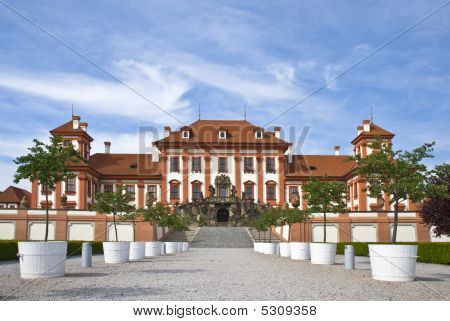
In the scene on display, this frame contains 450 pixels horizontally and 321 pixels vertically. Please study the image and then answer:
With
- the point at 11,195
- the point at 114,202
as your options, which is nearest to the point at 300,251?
the point at 114,202

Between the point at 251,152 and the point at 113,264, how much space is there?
4267cm

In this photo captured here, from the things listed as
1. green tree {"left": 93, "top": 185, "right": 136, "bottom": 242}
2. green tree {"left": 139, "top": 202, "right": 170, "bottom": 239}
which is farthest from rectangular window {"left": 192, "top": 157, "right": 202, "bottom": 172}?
green tree {"left": 93, "top": 185, "right": 136, "bottom": 242}

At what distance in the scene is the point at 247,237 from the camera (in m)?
46.4

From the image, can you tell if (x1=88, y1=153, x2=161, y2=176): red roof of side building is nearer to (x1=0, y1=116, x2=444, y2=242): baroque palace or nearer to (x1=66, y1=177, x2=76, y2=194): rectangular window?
(x1=0, y1=116, x2=444, y2=242): baroque palace

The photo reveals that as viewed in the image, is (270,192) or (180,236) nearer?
(180,236)

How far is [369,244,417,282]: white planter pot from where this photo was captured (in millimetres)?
12836

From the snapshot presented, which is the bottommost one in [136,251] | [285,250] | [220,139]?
[285,250]

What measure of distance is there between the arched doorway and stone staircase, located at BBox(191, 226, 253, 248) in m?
6.67

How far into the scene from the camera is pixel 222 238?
4562 cm

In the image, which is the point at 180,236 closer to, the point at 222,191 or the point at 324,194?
the point at 222,191

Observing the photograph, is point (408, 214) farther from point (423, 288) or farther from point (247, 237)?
point (423, 288)

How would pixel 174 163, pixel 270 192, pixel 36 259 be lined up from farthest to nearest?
pixel 270 192, pixel 174 163, pixel 36 259

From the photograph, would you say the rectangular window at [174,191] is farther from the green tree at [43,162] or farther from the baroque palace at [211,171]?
the green tree at [43,162]

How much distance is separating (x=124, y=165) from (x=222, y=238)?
74.0 ft
